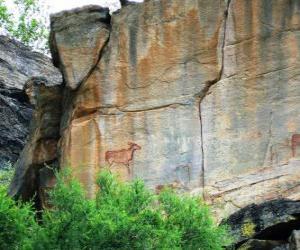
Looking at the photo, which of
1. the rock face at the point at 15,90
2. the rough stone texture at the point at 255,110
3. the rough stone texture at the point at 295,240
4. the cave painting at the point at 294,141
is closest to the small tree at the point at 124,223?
the rough stone texture at the point at 295,240

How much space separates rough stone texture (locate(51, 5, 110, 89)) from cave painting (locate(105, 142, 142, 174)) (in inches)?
48.7

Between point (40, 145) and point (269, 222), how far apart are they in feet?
15.2

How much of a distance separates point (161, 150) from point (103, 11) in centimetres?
250

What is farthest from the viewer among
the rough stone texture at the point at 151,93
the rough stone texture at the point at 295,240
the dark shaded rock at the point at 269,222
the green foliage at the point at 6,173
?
the green foliage at the point at 6,173

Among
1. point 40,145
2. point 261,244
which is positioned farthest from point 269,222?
point 40,145

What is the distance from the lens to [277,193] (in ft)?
44.8

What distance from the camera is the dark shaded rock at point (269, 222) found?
41.1 ft

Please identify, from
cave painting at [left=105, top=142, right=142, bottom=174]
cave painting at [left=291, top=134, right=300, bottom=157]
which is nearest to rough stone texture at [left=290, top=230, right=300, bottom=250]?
cave painting at [left=291, top=134, right=300, bottom=157]

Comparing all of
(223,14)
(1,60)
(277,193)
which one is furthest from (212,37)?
(1,60)

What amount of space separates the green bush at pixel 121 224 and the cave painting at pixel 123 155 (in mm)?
2765

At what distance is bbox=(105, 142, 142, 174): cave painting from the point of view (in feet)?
48.0

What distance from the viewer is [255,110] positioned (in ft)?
46.8

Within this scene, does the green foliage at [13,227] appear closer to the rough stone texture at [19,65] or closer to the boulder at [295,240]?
the boulder at [295,240]

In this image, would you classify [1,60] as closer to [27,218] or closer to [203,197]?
[203,197]
